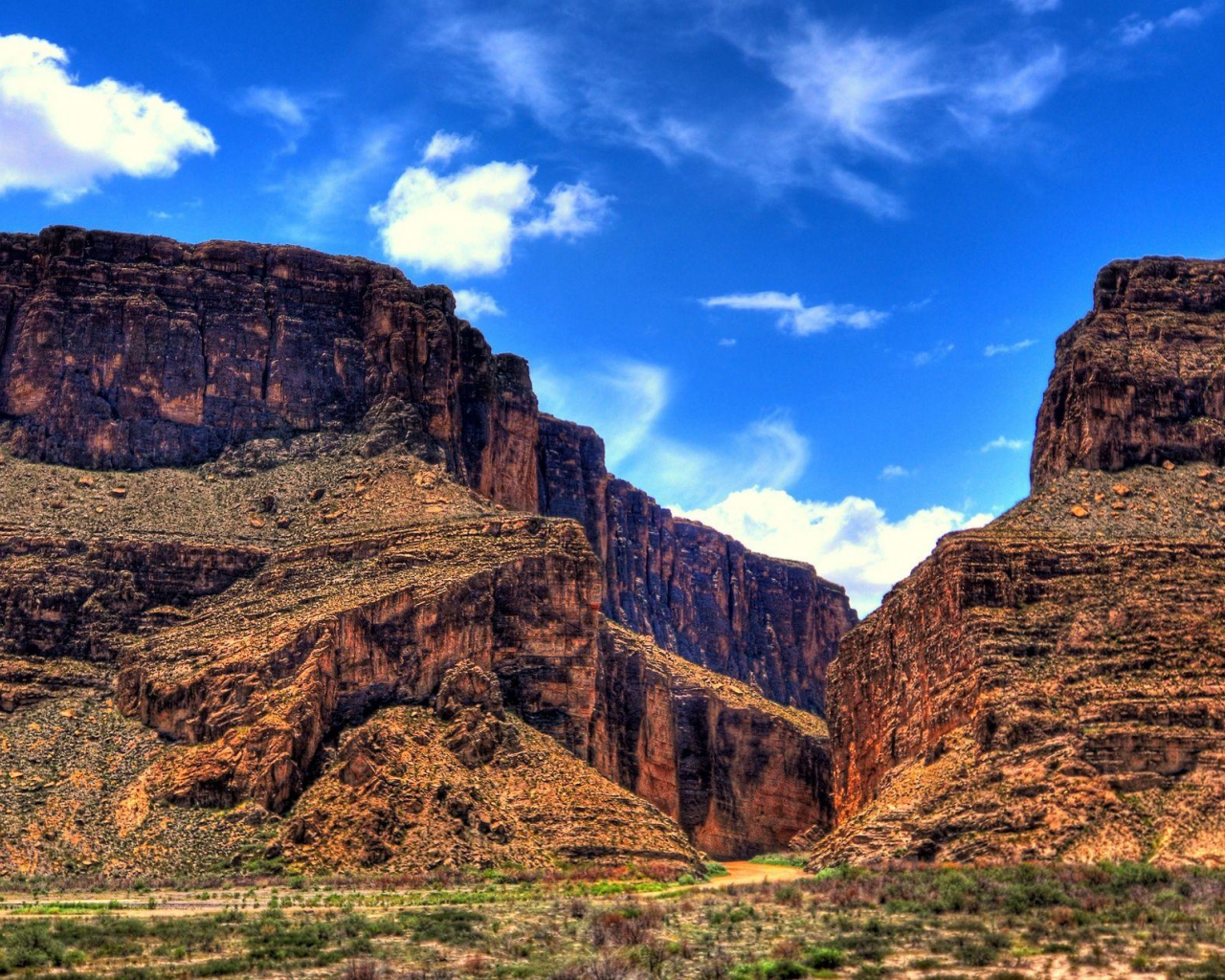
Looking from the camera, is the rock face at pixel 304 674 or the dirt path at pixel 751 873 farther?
the dirt path at pixel 751 873

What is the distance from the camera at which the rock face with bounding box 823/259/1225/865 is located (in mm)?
76875

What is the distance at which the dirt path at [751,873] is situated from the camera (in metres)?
88.6

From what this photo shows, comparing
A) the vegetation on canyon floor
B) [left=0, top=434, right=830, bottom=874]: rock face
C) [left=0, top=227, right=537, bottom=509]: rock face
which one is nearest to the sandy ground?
the vegetation on canyon floor

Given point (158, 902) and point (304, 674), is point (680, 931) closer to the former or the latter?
point (158, 902)

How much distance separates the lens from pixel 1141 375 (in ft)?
350

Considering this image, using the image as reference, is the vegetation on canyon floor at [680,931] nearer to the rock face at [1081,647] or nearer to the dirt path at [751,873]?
the rock face at [1081,647]

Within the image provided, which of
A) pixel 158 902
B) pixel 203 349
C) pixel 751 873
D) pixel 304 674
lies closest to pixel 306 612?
pixel 304 674

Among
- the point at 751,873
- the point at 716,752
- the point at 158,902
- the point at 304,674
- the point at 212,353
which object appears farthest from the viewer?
the point at 716,752

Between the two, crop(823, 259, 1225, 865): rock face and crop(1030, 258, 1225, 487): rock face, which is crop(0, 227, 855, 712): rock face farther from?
crop(1030, 258, 1225, 487): rock face

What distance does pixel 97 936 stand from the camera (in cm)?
5144

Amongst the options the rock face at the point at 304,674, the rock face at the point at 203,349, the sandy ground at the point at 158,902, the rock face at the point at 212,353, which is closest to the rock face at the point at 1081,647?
the sandy ground at the point at 158,902

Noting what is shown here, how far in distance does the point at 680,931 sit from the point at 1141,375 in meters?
62.6

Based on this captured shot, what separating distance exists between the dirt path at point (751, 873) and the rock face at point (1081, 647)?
4761 mm

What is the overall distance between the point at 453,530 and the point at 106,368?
101 feet
